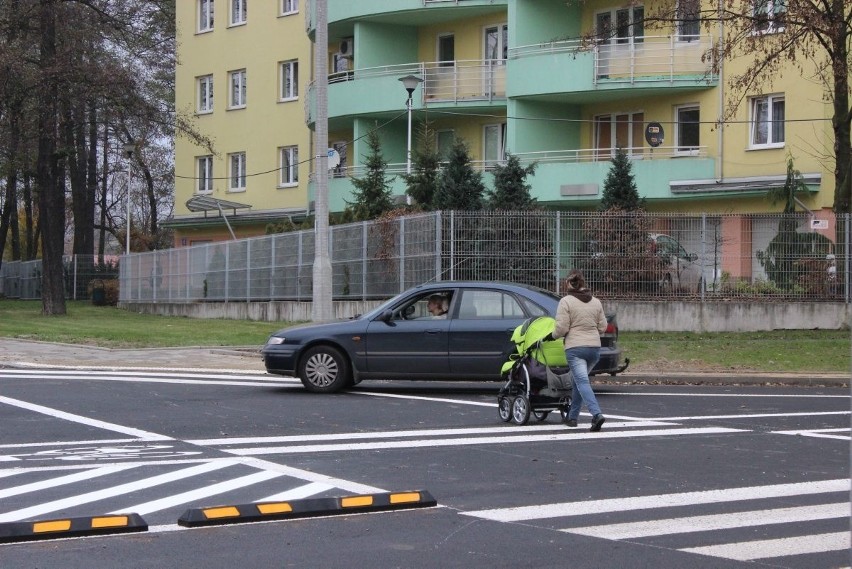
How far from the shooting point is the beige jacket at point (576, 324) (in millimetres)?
13039

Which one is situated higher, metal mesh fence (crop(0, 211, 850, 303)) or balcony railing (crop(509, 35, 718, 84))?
balcony railing (crop(509, 35, 718, 84))

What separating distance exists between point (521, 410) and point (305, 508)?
544 cm

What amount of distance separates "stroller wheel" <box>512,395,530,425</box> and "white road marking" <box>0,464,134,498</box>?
15.0 ft

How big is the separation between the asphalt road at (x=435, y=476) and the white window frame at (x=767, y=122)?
17.4 meters

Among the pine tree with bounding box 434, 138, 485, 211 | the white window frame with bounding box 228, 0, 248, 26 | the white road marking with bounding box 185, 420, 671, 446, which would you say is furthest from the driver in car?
the white window frame with bounding box 228, 0, 248, 26

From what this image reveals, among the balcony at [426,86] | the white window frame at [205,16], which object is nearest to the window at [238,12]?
the white window frame at [205,16]

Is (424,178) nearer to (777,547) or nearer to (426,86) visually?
(426,86)

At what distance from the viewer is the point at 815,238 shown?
25.6 meters

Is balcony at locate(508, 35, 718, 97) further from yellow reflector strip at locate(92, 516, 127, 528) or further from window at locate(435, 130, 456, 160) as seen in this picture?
yellow reflector strip at locate(92, 516, 127, 528)

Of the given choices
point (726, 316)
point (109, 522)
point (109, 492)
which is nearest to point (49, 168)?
point (726, 316)

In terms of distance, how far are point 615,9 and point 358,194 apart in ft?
30.6

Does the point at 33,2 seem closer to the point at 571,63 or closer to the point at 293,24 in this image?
the point at 293,24

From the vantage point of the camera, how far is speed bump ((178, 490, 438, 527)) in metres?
8.15

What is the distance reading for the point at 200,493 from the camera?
931 centimetres
